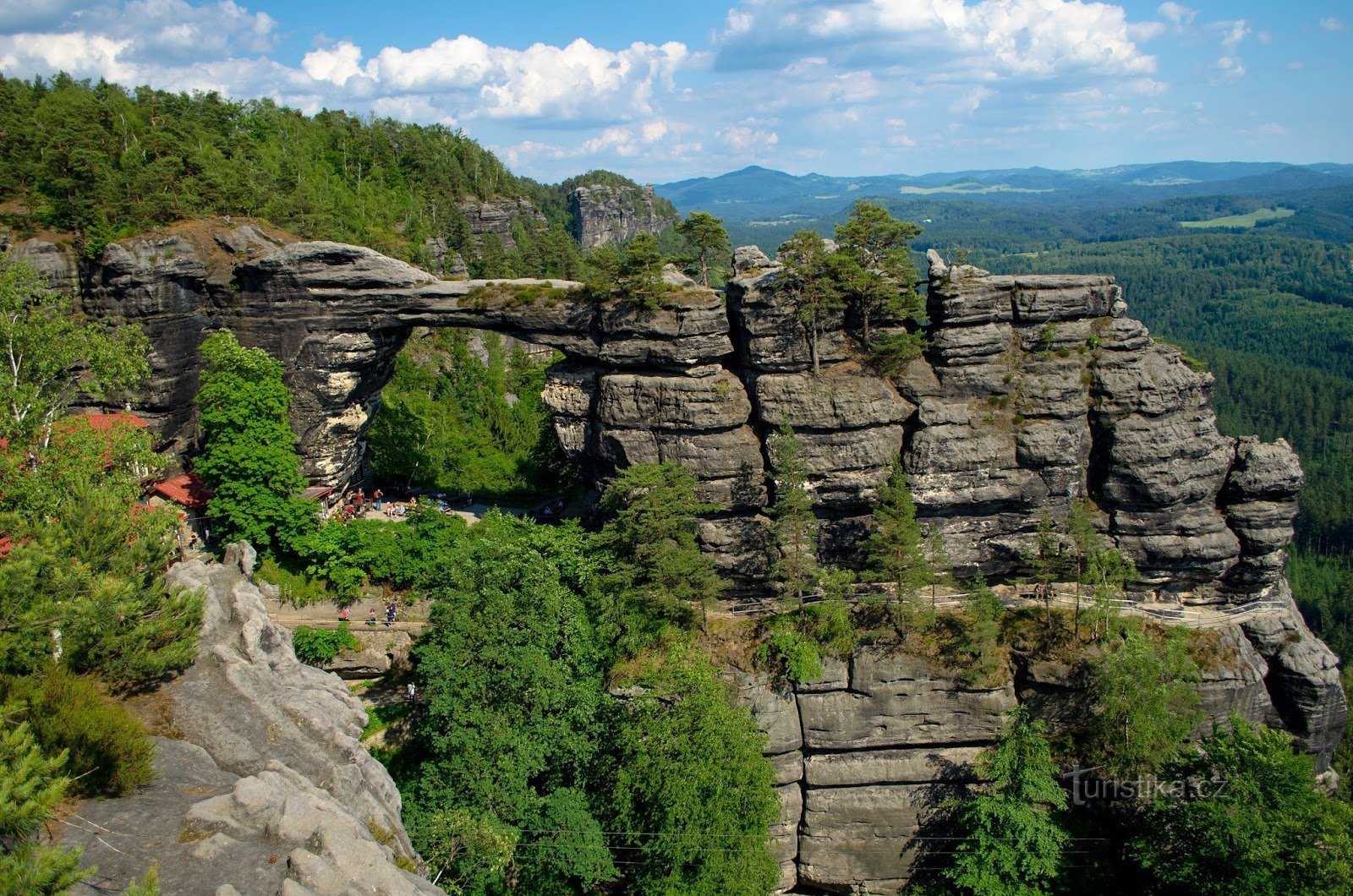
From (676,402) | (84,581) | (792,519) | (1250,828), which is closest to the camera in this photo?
(84,581)

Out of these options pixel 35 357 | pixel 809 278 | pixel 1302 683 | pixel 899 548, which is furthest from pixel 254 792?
pixel 1302 683

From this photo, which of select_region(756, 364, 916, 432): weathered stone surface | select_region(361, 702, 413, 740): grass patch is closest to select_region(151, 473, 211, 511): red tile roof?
select_region(361, 702, 413, 740): grass patch

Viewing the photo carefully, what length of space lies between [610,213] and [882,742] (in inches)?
4222

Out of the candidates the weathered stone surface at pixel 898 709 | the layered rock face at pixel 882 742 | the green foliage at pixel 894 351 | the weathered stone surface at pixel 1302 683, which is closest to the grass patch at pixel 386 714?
the layered rock face at pixel 882 742

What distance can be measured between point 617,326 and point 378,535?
11571mm

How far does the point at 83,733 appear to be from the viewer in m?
11.1

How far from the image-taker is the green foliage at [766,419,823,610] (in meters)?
23.9

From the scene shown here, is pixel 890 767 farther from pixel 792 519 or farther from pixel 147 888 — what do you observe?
pixel 147 888

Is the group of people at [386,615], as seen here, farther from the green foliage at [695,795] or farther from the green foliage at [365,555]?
the green foliage at [695,795]

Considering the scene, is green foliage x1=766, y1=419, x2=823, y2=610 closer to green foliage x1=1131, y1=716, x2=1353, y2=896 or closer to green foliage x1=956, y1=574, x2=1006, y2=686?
green foliage x1=956, y1=574, x2=1006, y2=686

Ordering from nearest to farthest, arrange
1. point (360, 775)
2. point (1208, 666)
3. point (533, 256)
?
point (360, 775) → point (1208, 666) → point (533, 256)

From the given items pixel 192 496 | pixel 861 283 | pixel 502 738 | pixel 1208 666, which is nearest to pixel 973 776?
pixel 1208 666

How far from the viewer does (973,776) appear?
2298cm

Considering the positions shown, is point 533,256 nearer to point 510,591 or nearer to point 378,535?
point 378,535
